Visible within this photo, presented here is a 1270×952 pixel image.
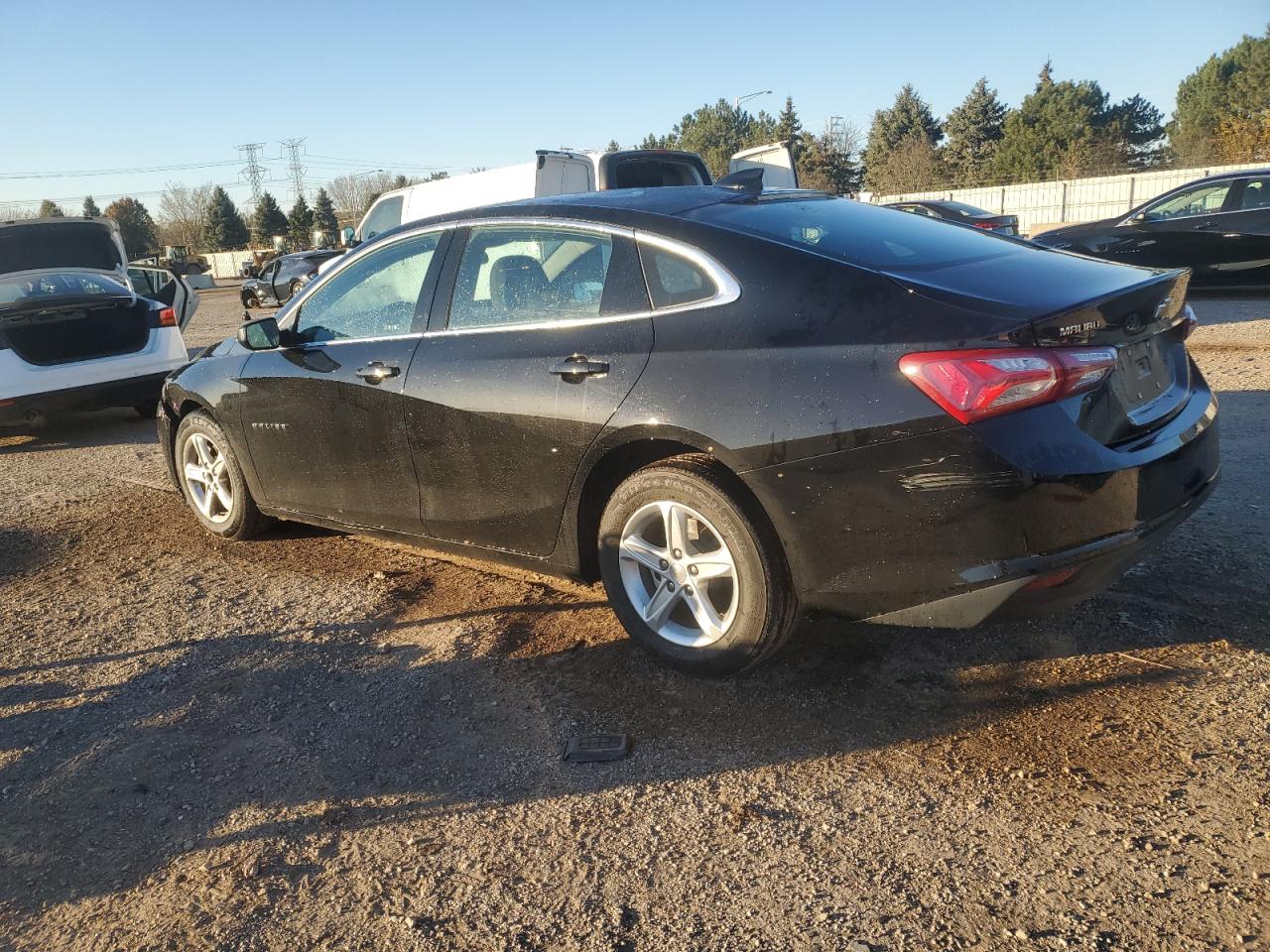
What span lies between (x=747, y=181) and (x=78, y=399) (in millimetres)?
6867

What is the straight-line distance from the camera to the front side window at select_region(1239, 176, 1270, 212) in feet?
39.3

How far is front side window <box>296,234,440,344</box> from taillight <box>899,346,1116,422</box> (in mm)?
2348

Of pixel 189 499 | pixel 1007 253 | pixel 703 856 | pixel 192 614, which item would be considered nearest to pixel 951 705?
pixel 703 856

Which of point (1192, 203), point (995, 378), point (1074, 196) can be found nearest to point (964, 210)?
point (1192, 203)

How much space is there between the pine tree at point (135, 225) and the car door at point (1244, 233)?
3291 inches

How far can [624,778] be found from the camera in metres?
2.99

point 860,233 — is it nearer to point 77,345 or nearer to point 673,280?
point 673,280

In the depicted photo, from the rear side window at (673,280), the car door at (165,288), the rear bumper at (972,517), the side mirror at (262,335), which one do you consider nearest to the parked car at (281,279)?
the car door at (165,288)

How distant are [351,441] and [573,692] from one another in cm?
169

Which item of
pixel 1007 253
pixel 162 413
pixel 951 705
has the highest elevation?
pixel 1007 253

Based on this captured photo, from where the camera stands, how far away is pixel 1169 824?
8.40 feet

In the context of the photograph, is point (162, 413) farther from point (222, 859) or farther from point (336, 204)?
point (336, 204)

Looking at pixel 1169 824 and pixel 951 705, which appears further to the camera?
pixel 951 705

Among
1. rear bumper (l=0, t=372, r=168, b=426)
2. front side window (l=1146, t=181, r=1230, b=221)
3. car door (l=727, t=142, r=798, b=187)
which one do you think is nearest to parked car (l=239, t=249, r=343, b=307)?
car door (l=727, t=142, r=798, b=187)
